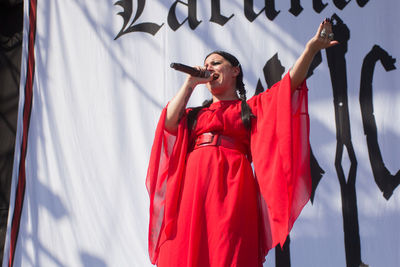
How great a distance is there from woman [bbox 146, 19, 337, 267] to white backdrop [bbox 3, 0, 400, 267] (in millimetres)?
906

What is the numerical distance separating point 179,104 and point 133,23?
1.56 m

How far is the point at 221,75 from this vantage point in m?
1.87

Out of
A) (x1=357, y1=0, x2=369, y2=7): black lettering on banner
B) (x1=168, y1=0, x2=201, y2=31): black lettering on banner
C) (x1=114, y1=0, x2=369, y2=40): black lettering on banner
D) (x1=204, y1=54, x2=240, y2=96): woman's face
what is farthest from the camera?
(x1=168, y1=0, x2=201, y2=31): black lettering on banner

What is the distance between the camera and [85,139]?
3.14 m

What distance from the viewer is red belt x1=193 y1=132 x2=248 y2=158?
5.83 feet

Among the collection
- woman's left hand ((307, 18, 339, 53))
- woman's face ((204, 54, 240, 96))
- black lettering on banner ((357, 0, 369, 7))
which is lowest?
woman's face ((204, 54, 240, 96))

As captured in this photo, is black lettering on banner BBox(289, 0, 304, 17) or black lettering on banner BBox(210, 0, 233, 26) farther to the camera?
black lettering on banner BBox(210, 0, 233, 26)

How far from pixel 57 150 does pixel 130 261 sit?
84 cm

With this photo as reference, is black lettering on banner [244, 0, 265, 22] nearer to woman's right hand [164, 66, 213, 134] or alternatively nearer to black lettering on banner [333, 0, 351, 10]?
black lettering on banner [333, 0, 351, 10]

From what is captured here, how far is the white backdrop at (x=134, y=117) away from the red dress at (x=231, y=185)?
91cm

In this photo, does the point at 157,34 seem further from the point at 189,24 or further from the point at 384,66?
the point at 384,66

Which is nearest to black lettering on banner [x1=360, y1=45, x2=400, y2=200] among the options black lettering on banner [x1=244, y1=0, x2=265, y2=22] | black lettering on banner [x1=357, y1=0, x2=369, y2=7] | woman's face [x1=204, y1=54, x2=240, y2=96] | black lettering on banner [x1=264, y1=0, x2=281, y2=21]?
black lettering on banner [x1=357, y1=0, x2=369, y2=7]

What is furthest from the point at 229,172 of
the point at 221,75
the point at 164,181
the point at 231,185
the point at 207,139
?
the point at 221,75

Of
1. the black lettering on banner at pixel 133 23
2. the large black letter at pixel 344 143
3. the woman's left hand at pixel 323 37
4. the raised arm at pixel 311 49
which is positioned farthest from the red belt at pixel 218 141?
the black lettering on banner at pixel 133 23
